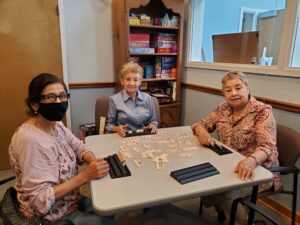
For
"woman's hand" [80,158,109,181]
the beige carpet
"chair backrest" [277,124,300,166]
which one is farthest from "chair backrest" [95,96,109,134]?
"chair backrest" [277,124,300,166]

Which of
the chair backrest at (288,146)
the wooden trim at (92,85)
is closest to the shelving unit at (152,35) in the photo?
the wooden trim at (92,85)

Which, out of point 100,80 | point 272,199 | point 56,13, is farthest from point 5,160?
point 272,199

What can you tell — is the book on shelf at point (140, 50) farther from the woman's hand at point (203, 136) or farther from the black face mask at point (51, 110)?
the black face mask at point (51, 110)

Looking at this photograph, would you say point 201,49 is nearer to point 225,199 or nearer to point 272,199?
point 272,199

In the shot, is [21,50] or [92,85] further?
[92,85]

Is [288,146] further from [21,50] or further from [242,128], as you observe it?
[21,50]

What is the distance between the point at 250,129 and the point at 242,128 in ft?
0.17

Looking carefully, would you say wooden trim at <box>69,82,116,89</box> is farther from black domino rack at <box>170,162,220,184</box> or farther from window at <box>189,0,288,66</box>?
black domino rack at <box>170,162,220,184</box>

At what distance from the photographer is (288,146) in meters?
1.55

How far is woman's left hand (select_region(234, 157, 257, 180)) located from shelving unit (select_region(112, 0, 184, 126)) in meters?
1.78

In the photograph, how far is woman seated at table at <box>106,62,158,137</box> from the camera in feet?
6.63

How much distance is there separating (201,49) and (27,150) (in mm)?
2559

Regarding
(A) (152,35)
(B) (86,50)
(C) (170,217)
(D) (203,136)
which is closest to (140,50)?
(A) (152,35)

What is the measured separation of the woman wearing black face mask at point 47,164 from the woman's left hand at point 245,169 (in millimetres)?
667
